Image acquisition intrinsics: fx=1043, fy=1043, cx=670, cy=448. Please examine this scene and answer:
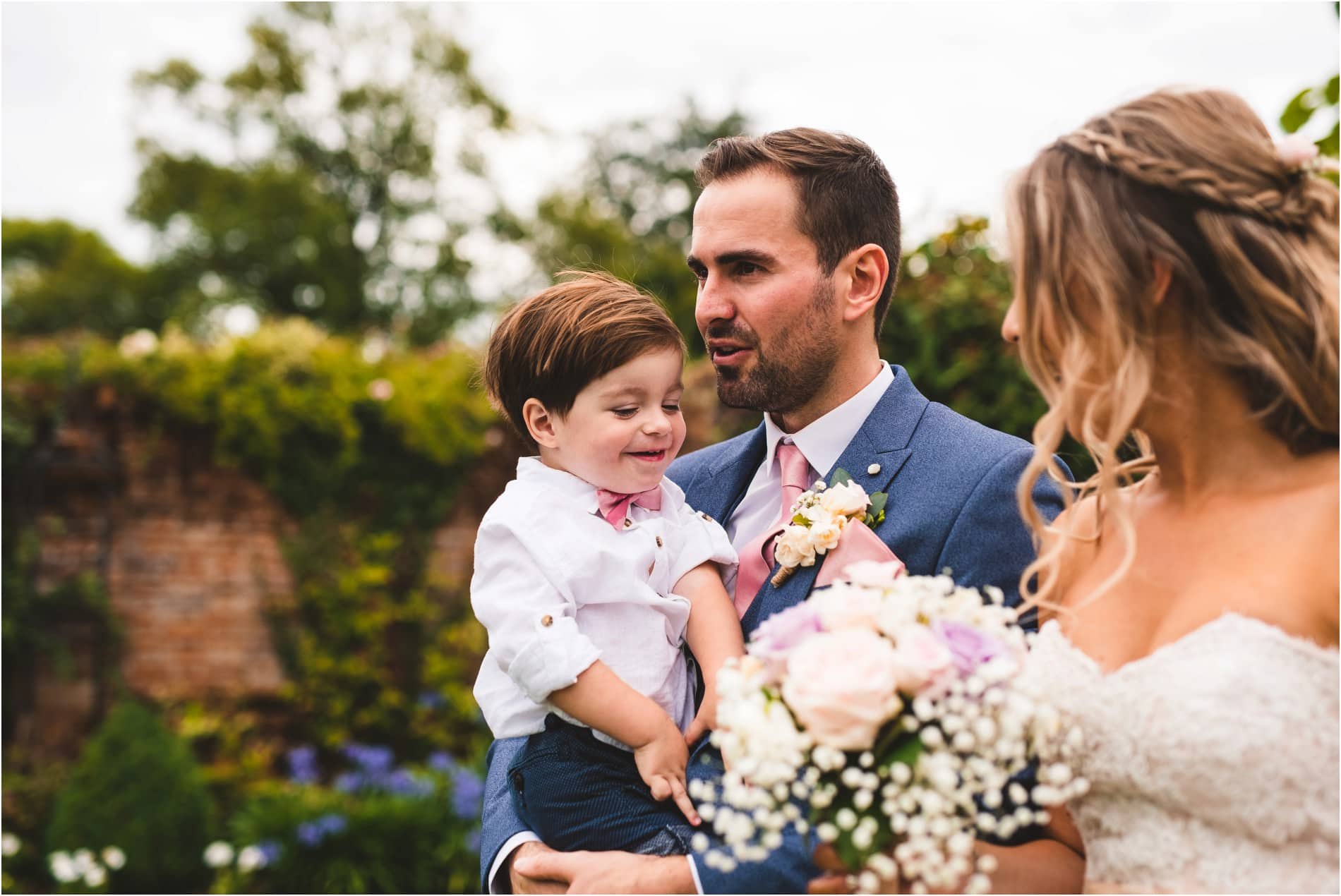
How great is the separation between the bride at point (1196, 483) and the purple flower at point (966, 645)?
14 cm

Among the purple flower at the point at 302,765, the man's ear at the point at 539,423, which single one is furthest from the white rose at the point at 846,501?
the purple flower at the point at 302,765

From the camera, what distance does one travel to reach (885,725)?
1.86 meters

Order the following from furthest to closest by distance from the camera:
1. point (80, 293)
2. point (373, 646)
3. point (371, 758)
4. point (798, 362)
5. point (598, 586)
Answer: point (80, 293), point (373, 646), point (371, 758), point (798, 362), point (598, 586)

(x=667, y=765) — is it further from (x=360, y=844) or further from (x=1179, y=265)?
(x=360, y=844)

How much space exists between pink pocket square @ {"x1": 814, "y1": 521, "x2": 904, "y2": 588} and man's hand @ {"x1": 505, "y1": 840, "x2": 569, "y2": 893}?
979 millimetres

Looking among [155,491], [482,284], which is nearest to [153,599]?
[155,491]

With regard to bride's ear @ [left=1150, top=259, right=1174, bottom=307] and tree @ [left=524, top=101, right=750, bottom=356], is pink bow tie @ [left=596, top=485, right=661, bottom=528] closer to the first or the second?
bride's ear @ [left=1150, top=259, right=1174, bottom=307]

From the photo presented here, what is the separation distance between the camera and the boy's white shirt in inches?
97.9

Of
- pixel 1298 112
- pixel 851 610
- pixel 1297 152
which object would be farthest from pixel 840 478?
pixel 1298 112

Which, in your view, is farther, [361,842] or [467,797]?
[467,797]

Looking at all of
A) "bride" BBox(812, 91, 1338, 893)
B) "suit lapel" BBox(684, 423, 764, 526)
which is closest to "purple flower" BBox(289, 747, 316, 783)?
"suit lapel" BBox(684, 423, 764, 526)

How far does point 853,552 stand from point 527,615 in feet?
2.70

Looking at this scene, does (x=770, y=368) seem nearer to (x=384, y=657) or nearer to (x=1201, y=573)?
(x=1201, y=573)

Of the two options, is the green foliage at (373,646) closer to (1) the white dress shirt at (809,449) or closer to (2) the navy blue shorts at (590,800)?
(1) the white dress shirt at (809,449)
